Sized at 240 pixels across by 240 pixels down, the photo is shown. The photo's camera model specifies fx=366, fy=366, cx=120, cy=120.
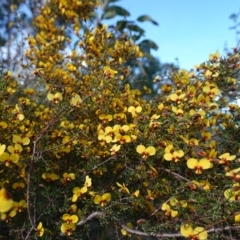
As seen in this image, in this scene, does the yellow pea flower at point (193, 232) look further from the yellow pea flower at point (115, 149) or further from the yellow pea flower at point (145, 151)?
the yellow pea flower at point (115, 149)

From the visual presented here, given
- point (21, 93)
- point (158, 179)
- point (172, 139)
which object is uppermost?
point (21, 93)

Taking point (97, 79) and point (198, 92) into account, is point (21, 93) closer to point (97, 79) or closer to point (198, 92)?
point (97, 79)

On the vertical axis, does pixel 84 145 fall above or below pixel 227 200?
above

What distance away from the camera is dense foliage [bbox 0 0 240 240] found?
1.92 m

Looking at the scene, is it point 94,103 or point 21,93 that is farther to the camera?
point 21,93

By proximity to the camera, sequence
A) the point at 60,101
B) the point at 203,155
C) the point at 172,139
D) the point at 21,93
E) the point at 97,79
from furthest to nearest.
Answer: the point at 21,93 → the point at 97,79 → the point at 60,101 → the point at 172,139 → the point at 203,155

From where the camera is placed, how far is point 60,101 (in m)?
2.21

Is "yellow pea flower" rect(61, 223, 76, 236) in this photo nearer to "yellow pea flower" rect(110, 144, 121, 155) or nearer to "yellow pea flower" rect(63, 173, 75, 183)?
"yellow pea flower" rect(63, 173, 75, 183)

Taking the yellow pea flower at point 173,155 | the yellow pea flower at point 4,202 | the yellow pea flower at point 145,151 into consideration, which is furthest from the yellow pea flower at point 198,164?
the yellow pea flower at point 4,202

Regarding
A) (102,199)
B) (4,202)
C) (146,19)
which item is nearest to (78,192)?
(102,199)

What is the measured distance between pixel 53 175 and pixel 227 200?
1134 millimetres

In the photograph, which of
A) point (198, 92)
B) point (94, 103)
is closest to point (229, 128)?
point (198, 92)

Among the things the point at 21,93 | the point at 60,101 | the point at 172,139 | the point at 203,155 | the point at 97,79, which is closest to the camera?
the point at 203,155

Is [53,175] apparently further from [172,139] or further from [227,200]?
[227,200]
